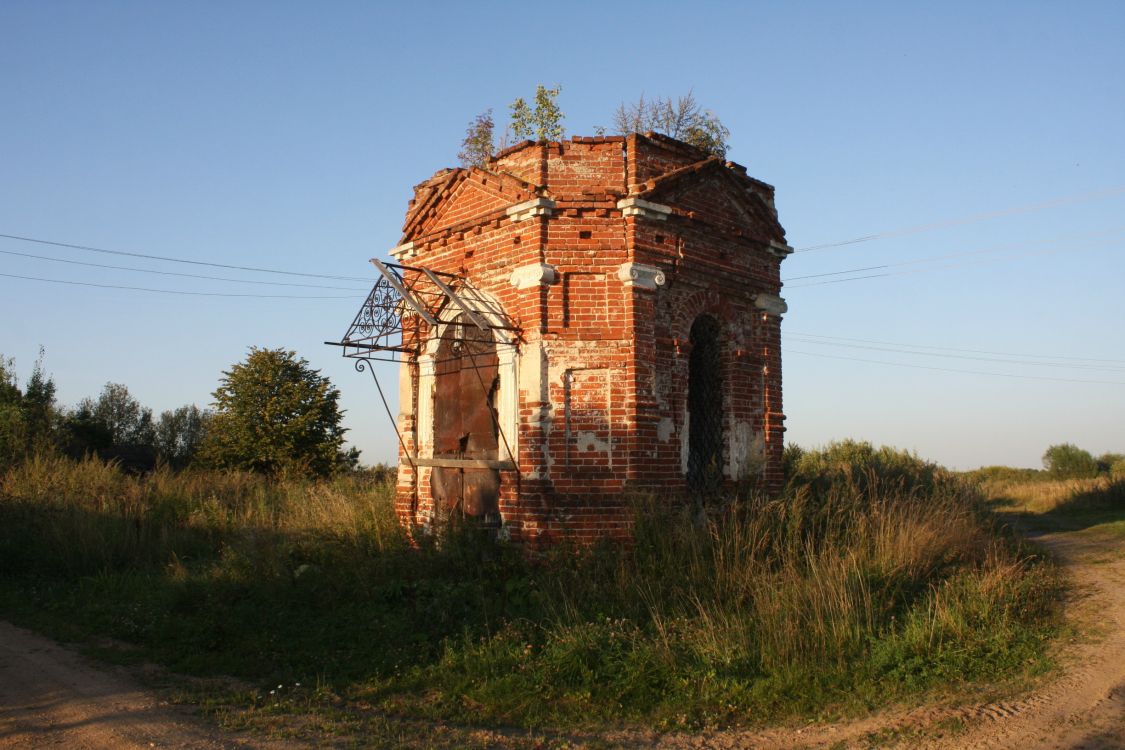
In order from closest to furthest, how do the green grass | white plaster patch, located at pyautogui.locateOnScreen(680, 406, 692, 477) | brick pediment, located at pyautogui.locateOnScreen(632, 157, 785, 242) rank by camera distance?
the green grass < white plaster patch, located at pyautogui.locateOnScreen(680, 406, 692, 477) < brick pediment, located at pyautogui.locateOnScreen(632, 157, 785, 242)

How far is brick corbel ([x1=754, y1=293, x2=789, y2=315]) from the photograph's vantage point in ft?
35.9

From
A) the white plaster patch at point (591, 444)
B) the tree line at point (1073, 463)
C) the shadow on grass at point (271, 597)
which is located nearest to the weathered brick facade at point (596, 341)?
the white plaster patch at point (591, 444)

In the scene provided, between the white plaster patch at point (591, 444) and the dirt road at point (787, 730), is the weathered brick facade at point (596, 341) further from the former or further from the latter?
the dirt road at point (787, 730)

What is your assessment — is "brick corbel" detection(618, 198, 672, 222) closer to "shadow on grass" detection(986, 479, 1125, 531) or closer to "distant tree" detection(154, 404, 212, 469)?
"shadow on grass" detection(986, 479, 1125, 531)

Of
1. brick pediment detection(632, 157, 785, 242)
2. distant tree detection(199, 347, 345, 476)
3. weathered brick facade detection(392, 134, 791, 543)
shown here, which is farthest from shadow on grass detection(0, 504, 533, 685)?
distant tree detection(199, 347, 345, 476)

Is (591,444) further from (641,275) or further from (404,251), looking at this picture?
(404,251)

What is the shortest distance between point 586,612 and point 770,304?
5267 mm

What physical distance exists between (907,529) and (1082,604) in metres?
1.83

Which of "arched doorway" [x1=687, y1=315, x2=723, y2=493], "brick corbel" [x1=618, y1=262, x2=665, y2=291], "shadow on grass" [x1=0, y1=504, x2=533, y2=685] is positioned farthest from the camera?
"arched doorway" [x1=687, y1=315, x2=723, y2=493]

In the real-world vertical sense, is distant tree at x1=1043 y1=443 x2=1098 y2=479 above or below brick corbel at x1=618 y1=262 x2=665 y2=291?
below

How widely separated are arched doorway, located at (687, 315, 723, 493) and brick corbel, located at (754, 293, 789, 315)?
82cm

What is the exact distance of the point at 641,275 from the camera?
9359 millimetres

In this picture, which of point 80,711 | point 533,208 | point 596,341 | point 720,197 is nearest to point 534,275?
point 533,208

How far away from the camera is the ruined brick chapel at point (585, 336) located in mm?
9211
